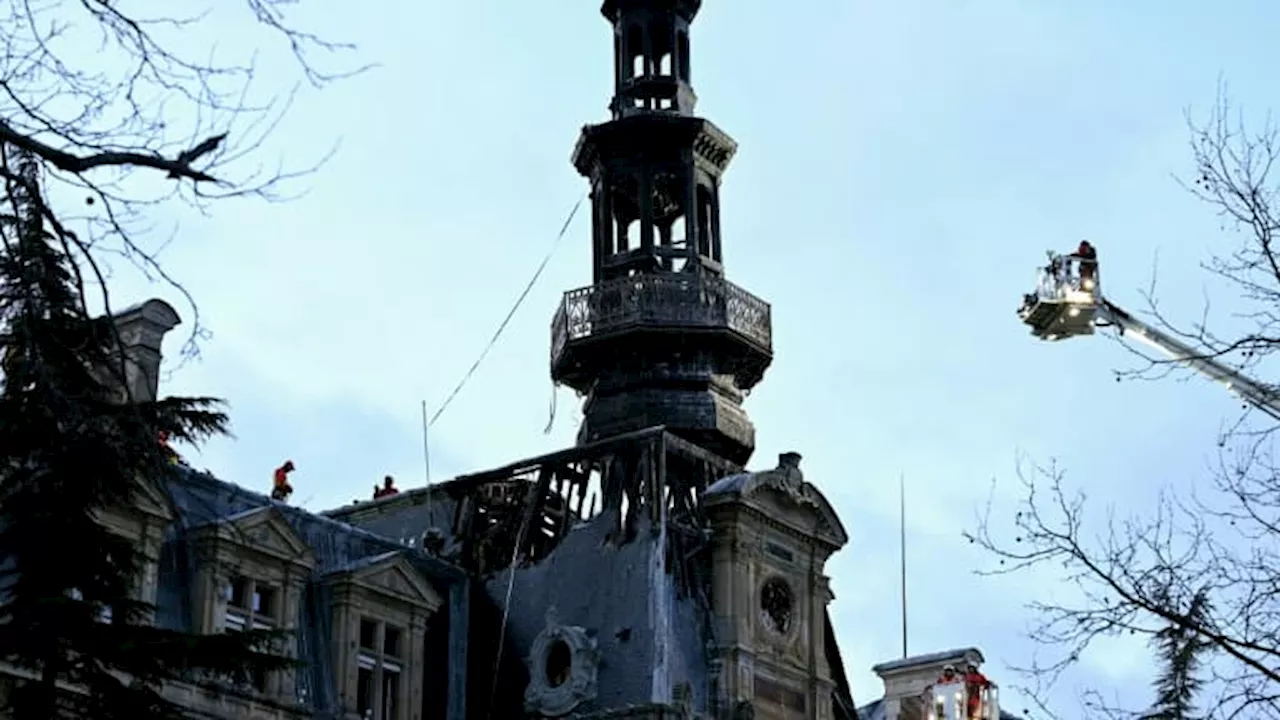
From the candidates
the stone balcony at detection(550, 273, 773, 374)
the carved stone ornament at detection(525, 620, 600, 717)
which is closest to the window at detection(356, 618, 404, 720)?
the carved stone ornament at detection(525, 620, 600, 717)

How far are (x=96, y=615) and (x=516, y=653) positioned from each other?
22.1m

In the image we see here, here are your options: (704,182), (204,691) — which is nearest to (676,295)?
(704,182)

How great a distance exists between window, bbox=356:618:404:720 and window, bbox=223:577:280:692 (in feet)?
6.43

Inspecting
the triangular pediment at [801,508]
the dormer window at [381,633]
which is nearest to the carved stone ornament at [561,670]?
the dormer window at [381,633]

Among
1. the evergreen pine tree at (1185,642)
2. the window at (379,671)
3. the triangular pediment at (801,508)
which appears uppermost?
the triangular pediment at (801,508)

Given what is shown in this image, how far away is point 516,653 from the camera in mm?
47062

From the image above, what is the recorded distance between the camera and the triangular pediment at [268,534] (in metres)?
41.7

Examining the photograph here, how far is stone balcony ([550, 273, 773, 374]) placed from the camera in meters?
51.1

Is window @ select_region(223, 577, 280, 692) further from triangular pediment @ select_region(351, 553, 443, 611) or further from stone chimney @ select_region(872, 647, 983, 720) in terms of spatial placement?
stone chimney @ select_region(872, 647, 983, 720)

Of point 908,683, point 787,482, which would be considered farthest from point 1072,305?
point 908,683

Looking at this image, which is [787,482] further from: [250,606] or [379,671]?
[250,606]

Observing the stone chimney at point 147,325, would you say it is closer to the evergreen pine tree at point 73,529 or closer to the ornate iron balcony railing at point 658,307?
the ornate iron balcony railing at point 658,307

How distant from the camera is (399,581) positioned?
45062 mm

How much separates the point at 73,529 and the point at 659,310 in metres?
26.1
